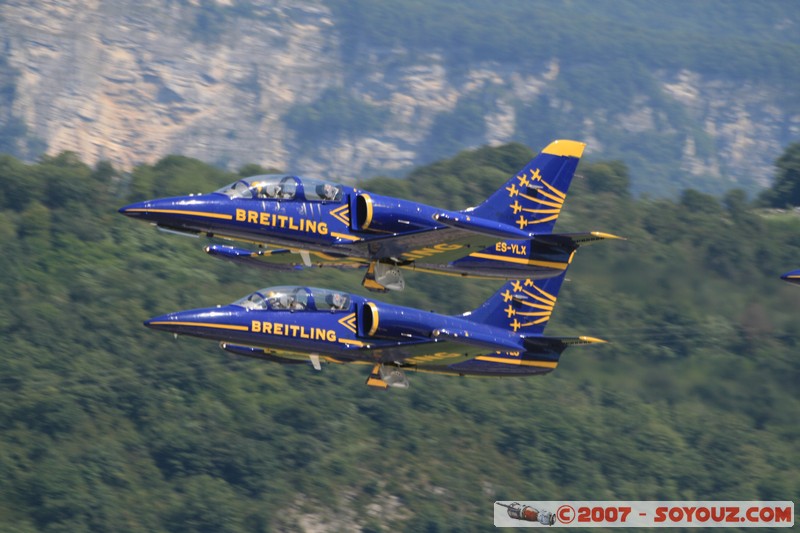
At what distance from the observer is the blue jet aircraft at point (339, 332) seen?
132 ft

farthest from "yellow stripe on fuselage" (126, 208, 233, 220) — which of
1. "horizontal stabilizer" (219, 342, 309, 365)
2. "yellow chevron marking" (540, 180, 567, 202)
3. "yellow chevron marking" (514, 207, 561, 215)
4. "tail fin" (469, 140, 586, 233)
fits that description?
"yellow chevron marking" (540, 180, 567, 202)

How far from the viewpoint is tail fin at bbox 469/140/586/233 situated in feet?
141

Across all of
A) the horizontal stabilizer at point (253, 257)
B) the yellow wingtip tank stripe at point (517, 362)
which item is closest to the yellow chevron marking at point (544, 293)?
the yellow wingtip tank stripe at point (517, 362)

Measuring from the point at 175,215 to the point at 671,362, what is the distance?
31082mm

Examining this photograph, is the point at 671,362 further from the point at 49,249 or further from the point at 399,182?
the point at 399,182

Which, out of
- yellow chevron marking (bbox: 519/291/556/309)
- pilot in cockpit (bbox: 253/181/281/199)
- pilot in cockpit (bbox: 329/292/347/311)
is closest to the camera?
pilot in cockpit (bbox: 253/181/281/199)

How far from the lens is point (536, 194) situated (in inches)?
1713

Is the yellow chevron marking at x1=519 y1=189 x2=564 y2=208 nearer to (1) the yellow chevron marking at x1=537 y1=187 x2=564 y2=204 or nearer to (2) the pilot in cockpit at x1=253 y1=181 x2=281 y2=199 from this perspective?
(1) the yellow chevron marking at x1=537 y1=187 x2=564 y2=204

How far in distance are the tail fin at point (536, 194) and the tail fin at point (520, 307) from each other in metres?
3.59

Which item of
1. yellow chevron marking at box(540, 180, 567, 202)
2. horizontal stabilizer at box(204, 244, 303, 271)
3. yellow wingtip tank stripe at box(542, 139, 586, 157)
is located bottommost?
horizontal stabilizer at box(204, 244, 303, 271)

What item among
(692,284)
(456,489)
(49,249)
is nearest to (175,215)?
(692,284)

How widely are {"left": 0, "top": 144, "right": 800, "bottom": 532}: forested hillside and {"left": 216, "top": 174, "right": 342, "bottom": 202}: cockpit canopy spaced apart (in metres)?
17.4

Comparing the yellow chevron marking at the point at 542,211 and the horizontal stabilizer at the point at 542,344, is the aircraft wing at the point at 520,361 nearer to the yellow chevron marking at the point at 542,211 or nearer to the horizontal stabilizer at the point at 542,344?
the horizontal stabilizer at the point at 542,344

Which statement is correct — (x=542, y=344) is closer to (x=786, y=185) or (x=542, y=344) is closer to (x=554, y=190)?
(x=554, y=190)
